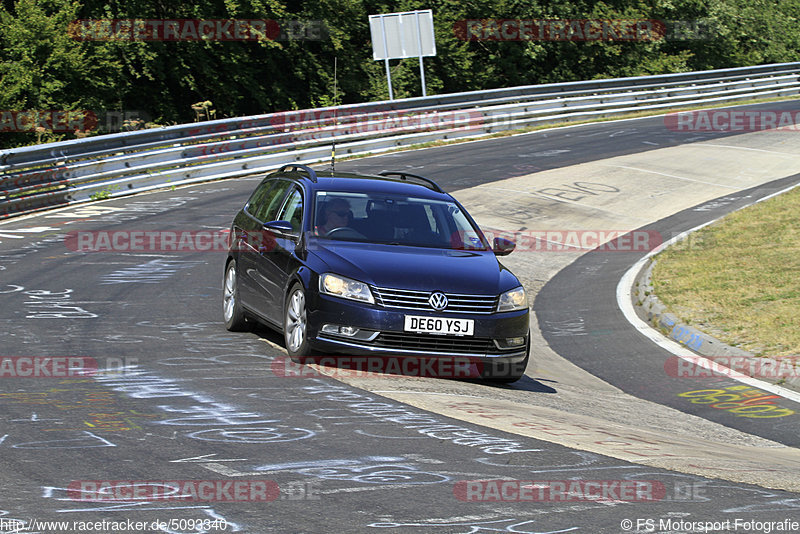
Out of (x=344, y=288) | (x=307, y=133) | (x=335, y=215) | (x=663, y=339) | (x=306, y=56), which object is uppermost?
(x=306, y=56)

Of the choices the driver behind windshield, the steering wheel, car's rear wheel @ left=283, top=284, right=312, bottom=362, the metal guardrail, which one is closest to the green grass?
the steering wheel

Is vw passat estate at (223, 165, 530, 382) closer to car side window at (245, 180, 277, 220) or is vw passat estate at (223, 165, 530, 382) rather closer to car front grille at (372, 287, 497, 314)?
car front grille at (372, 287, 497, 314)

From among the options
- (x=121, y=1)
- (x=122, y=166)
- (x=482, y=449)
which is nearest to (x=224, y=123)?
(x=122, y=166)

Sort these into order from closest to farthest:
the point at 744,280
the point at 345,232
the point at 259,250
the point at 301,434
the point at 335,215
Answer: the point at 301,434, the point at 345,232, the point at 335,215, the point at 259,250, the point at 744,280

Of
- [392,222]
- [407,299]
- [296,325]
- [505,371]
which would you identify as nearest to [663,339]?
[505,371]

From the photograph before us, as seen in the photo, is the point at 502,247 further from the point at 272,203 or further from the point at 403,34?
the point at 403,34

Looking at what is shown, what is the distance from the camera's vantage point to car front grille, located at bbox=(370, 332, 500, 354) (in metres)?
8.37

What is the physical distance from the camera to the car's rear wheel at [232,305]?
1044 cm

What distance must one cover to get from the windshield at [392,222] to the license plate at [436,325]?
1202 mm

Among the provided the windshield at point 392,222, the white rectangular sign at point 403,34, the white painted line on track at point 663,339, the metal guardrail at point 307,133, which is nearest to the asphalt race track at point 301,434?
the white painted line on track at point 663,339

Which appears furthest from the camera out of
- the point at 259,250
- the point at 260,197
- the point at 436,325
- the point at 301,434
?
the point at 260,197

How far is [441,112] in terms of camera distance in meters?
30.6

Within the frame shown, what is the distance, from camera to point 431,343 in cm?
845

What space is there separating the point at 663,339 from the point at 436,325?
15.0ft
